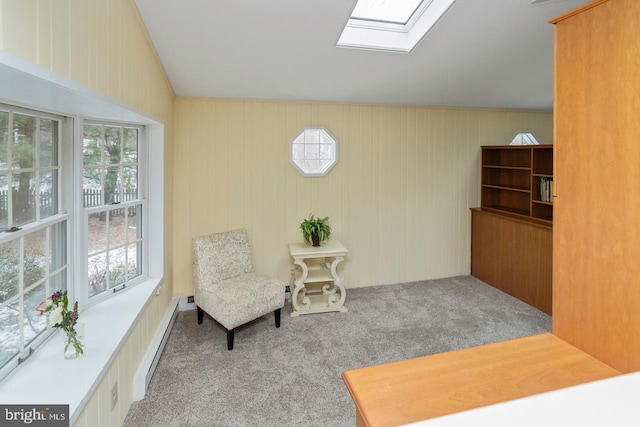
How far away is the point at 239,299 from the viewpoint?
2.85 m

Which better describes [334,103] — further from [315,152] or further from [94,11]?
[94,11]

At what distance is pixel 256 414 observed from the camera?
2084 mm

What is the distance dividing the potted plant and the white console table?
7cm

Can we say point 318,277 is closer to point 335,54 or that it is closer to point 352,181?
point 352,181

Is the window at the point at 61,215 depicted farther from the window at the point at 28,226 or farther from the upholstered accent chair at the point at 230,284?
the upholstered accent chair at the point at 230,284

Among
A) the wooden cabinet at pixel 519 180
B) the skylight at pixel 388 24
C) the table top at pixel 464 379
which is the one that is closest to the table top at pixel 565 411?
the table top at pixel 464 379

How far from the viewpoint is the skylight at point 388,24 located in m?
2.71

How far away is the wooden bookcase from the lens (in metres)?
3.59

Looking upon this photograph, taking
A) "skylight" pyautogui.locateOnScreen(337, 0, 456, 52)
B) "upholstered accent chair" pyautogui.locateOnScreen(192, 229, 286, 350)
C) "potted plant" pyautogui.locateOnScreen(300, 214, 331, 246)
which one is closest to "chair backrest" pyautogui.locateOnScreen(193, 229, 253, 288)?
"upholstered accent chair" pyautogui.locateOnScreen(192, 229, 286, 350)

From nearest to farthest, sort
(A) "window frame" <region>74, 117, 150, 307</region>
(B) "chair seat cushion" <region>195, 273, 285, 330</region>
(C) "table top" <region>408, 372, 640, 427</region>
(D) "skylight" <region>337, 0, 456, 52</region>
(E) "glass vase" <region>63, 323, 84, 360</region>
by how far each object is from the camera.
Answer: (C) "table top" <region>408, 372, 640, 427</region> → (E) "glass vase" <region>63, 323, 84, 360</region> → (A) "window frame" <region>74, 117, 150, 307</region> → (D) "skylight" <region>337, 0, 456, 52</region> → (B) "chair seat cushion" <region>195, 273, 285, 330</region>

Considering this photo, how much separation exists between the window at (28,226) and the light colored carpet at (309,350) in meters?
0.81

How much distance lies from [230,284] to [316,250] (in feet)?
2.90

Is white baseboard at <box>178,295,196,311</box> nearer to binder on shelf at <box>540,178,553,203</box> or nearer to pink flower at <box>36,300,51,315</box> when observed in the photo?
pink flower at <box>36,300,51,315</box>

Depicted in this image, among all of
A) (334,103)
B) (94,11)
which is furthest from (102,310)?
(334,103)
